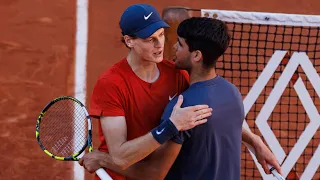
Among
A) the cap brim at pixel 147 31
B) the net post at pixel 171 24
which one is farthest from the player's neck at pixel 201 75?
the net post at pixel 171 24

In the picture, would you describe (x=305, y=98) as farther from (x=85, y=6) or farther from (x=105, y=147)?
(x=105, y=147)

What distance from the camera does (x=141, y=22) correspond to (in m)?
3.68

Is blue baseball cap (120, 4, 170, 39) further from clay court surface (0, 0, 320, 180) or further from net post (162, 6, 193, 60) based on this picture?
clay court surface (0, 0, 320, 180)

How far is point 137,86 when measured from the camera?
3705 millimetres

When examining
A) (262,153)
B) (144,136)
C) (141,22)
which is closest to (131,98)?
(144,136)

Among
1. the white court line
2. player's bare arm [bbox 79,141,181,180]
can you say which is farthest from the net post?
the white court line

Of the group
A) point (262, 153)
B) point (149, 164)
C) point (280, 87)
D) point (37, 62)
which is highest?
point (149, 164)

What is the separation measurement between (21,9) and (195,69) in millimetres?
4261

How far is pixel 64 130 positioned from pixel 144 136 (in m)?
1.46

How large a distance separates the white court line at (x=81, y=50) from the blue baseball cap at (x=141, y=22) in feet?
12.6

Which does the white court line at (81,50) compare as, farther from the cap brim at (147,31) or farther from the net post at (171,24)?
the cap brim at (147,31)

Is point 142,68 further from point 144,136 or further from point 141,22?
point 144,136

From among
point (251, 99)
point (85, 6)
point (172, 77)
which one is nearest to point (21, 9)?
point (85, 6)

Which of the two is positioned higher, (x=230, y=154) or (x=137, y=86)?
(x=137, y=86)
